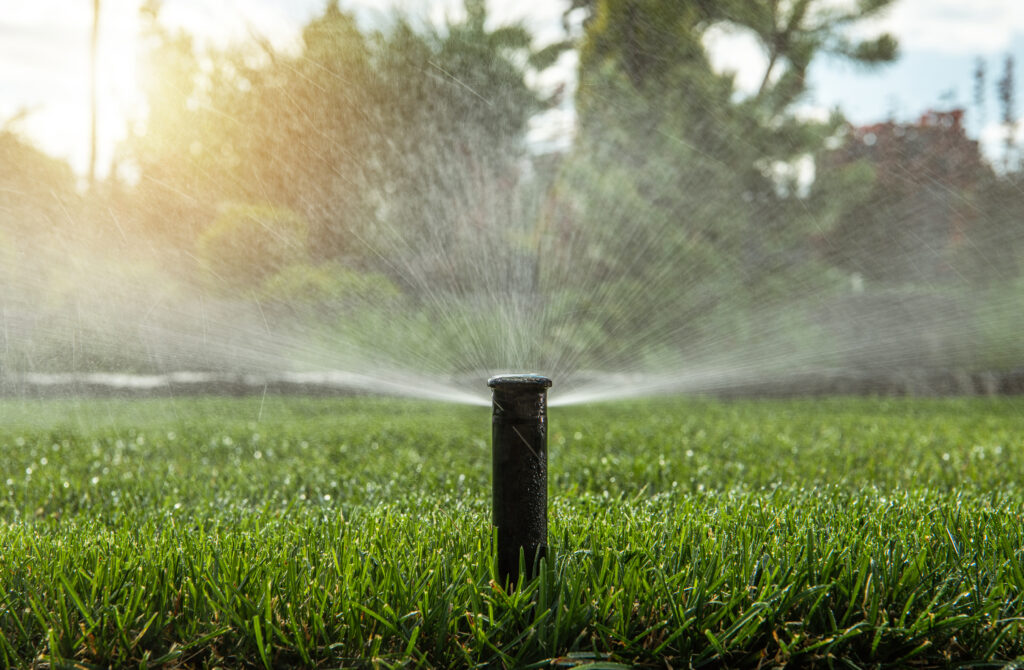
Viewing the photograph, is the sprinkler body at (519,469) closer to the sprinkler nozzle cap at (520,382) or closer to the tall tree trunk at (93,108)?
the sprinkler nozzle cap at (520,382)

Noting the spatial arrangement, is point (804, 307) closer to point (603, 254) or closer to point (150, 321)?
point (603, 254)

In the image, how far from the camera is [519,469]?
150 centimetres

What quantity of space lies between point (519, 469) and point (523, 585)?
0.80 ft

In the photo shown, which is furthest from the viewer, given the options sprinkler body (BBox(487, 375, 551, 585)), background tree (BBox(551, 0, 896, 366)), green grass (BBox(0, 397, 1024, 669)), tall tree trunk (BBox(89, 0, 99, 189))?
background tree (BBox(551, 0, 896, 366))

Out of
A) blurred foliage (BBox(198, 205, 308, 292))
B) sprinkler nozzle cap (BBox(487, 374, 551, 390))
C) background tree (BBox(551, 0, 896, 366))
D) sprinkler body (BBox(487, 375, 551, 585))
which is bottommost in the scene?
sprinkler body (BBox(487, 375, 551, 585))

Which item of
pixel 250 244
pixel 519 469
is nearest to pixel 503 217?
pixel 250 244

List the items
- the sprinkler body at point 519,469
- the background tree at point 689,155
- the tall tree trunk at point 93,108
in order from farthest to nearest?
the background tree at point 689,155, the tall tree trunk at point 93,108, the sprinkler body at point 519,469

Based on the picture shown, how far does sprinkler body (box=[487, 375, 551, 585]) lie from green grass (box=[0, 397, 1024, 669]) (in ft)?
0.22

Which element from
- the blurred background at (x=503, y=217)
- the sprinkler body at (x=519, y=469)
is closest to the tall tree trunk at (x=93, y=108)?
the blurred background at (x=503, y=217)

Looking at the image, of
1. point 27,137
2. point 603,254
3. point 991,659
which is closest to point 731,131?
point 603,254

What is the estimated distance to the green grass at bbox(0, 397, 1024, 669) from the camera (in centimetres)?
135

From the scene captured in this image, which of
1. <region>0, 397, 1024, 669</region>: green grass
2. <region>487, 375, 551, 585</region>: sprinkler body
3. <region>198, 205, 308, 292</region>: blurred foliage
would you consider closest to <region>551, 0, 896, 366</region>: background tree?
<region>198, 205, 308, 292</region>: blurred foliage

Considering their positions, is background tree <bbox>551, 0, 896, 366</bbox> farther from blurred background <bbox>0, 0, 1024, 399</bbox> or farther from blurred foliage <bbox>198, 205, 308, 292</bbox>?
blurred foliage <bbox>198, 205, 308, 292</bbox>

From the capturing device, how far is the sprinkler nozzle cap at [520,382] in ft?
4.74
